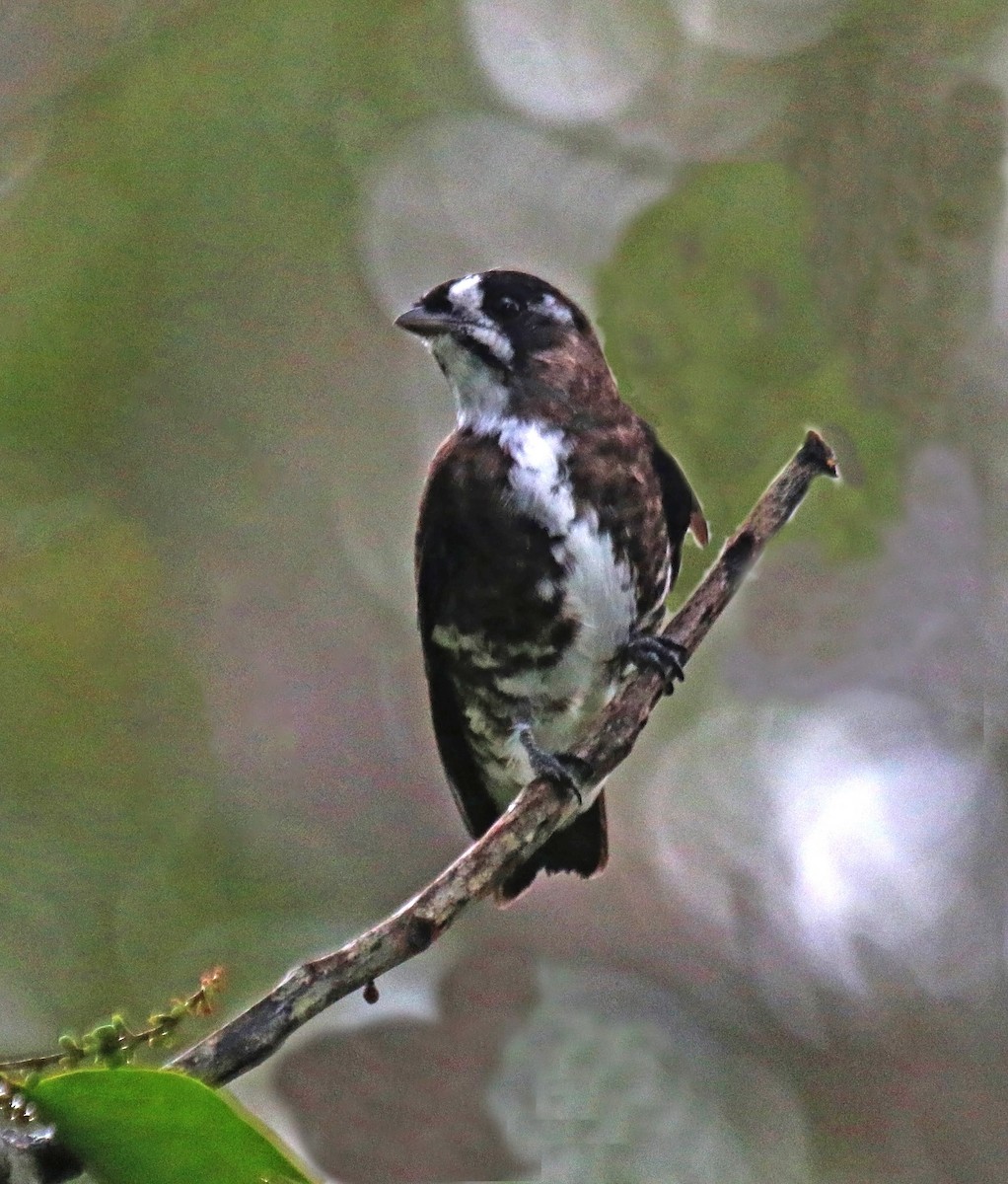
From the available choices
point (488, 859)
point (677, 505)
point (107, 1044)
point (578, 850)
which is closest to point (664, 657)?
point (677, 505)

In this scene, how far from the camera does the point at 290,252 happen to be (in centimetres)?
584

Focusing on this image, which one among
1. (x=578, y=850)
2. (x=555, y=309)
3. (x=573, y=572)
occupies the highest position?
(x=555, y=309)

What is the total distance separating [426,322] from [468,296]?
0.13 m

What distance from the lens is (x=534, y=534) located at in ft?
11.9

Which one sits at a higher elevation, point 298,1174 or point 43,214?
point 43,214

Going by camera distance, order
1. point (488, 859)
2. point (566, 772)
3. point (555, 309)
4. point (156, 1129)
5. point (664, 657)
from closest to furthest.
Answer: point (156, 1129), point (488, 859), point (566, 772), point (664, 657), point (555, 309)

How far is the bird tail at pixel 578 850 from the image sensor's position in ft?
13.2

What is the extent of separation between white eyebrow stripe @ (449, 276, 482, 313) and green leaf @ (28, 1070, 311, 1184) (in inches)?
105

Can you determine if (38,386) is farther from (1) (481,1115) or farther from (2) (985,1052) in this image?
(2) (985,1052)

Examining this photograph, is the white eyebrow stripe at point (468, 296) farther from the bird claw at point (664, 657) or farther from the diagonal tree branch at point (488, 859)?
the diagonal tree branch at point (488, 859)

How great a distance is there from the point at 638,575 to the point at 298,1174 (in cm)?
237

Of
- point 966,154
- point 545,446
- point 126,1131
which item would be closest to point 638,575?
point 545,446

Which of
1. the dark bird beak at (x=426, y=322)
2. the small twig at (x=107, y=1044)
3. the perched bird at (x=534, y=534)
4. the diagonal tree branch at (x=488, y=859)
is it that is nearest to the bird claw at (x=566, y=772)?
the diagonal tree branch at (x=488, y=859)

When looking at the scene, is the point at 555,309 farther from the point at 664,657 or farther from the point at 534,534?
the point at 664,657
